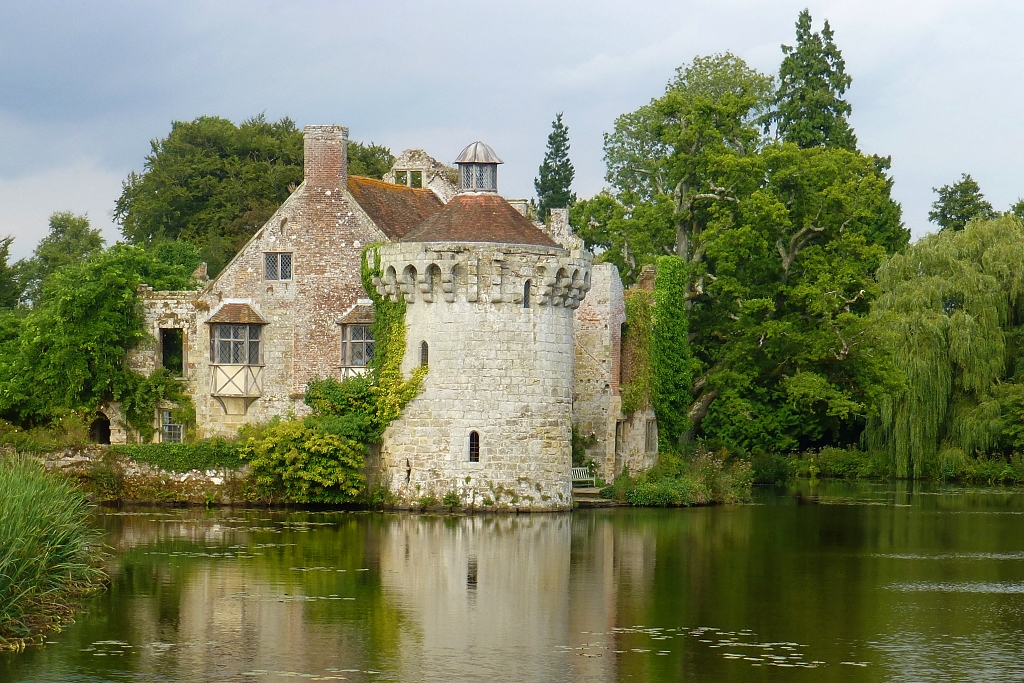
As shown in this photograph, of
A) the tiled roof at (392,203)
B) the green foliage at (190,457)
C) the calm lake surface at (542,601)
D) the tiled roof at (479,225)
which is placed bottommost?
the calm lake surface at (542,601)

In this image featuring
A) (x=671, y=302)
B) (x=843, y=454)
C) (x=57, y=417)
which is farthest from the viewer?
(x=843, y=454)

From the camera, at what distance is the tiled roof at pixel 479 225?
37.3 m

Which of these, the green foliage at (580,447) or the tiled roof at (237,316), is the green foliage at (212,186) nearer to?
the tiled roof at (237,316)

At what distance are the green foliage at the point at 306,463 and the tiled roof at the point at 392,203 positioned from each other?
6.63 m

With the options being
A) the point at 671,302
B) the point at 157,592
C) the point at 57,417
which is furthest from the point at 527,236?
the point at 157,592

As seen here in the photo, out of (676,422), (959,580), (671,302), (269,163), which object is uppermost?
(269,163)

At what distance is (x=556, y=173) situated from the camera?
79.1 m

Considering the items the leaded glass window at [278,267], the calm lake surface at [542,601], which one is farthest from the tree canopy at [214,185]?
the calm lake surface at [542,601]

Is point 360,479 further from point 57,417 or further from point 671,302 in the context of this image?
point 671,302

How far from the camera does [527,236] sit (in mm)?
37750

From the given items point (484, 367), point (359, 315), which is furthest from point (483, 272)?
point (359, 315)

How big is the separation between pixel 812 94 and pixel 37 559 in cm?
4911

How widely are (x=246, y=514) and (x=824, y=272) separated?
69.1 feet

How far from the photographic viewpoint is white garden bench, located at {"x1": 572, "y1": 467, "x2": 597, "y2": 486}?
41.8 m
